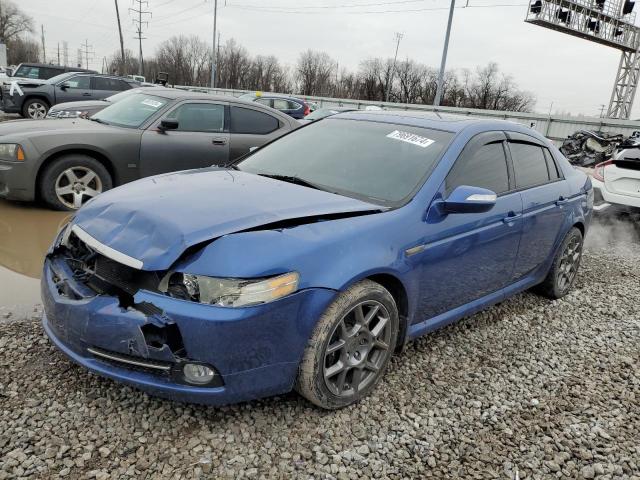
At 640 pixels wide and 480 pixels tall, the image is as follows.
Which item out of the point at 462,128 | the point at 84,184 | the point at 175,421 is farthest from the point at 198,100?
the point at 175,421

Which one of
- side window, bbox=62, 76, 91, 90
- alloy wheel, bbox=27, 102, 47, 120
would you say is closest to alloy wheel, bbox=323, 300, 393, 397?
side window, bbox=62, 76, 91, 90

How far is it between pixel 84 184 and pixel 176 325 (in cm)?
443

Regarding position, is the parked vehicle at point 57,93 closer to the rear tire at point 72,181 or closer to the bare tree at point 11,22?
the rear tire at point 72,181

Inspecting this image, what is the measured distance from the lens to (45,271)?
2.70m

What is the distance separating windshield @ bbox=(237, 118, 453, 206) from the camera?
3.06m

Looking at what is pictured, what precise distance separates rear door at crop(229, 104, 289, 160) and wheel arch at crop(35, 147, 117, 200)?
148 centimetres

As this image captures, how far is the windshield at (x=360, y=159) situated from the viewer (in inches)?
120

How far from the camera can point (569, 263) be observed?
4645 millimetres

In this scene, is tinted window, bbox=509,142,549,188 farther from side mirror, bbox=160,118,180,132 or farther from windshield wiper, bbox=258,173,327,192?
side mirror, bbox=160,118,180,132

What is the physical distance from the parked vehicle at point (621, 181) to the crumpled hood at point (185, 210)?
20.0 ft

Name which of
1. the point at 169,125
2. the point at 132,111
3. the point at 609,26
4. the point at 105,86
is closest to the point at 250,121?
the point at 169,125

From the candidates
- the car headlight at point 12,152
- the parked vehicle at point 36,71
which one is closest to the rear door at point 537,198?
the car headlight at point 12,152

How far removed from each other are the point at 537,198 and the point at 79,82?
14.6 m

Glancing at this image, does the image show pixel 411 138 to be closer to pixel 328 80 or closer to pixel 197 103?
pixel 197 103
